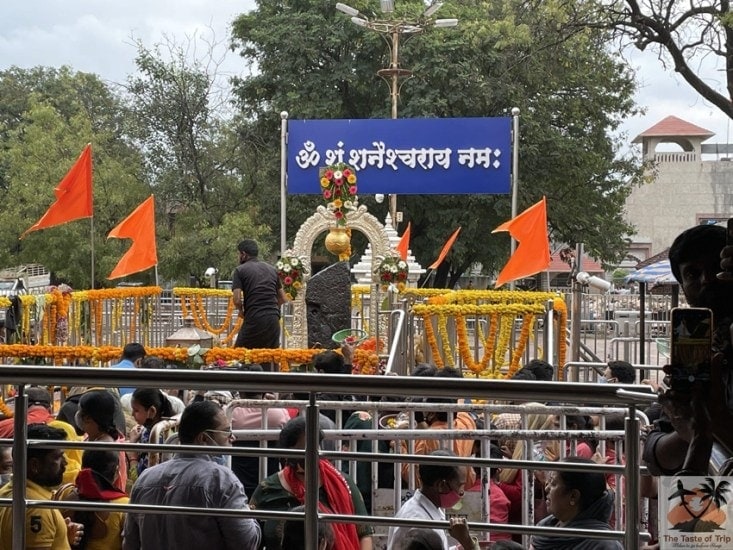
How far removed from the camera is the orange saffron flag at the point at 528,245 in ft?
46.4

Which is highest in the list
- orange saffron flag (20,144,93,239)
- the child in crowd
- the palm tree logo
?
orange saffron flag (20,144,93,239)

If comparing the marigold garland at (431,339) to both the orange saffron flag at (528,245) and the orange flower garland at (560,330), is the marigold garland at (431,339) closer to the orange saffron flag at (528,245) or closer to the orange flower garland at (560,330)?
the orange flower garland at (560,330)

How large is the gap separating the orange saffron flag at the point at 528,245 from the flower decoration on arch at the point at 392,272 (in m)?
2.41

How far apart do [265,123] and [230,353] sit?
84.0 feet

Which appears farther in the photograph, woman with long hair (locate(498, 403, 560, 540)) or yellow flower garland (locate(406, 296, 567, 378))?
yellow flower garland (locate(406, 296, 567, 378))

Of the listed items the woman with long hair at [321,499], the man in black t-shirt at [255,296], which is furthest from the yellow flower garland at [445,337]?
the woman with long hair at [321,499]

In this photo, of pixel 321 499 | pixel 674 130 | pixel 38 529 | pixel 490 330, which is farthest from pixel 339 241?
pixel 674 130

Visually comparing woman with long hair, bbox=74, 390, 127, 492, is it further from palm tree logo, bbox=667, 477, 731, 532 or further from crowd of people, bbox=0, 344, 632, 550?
palm tree logo, bbox=667, 477, 731, 532

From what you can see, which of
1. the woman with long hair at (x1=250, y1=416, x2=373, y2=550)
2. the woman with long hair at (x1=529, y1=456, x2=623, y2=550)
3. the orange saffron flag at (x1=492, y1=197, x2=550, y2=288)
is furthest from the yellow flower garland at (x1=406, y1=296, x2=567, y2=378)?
the woman with long hair at (x1=529, y1=456, x2=623, y2=550)

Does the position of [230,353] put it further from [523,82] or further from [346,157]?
[523,82]

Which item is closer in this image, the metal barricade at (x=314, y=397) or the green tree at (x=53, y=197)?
the metal barricade at (x=314, y=397)

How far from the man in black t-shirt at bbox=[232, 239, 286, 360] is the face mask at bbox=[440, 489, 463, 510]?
7.81m

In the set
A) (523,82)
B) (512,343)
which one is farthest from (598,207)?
(512,343)

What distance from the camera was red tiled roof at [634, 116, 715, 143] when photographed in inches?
2405
